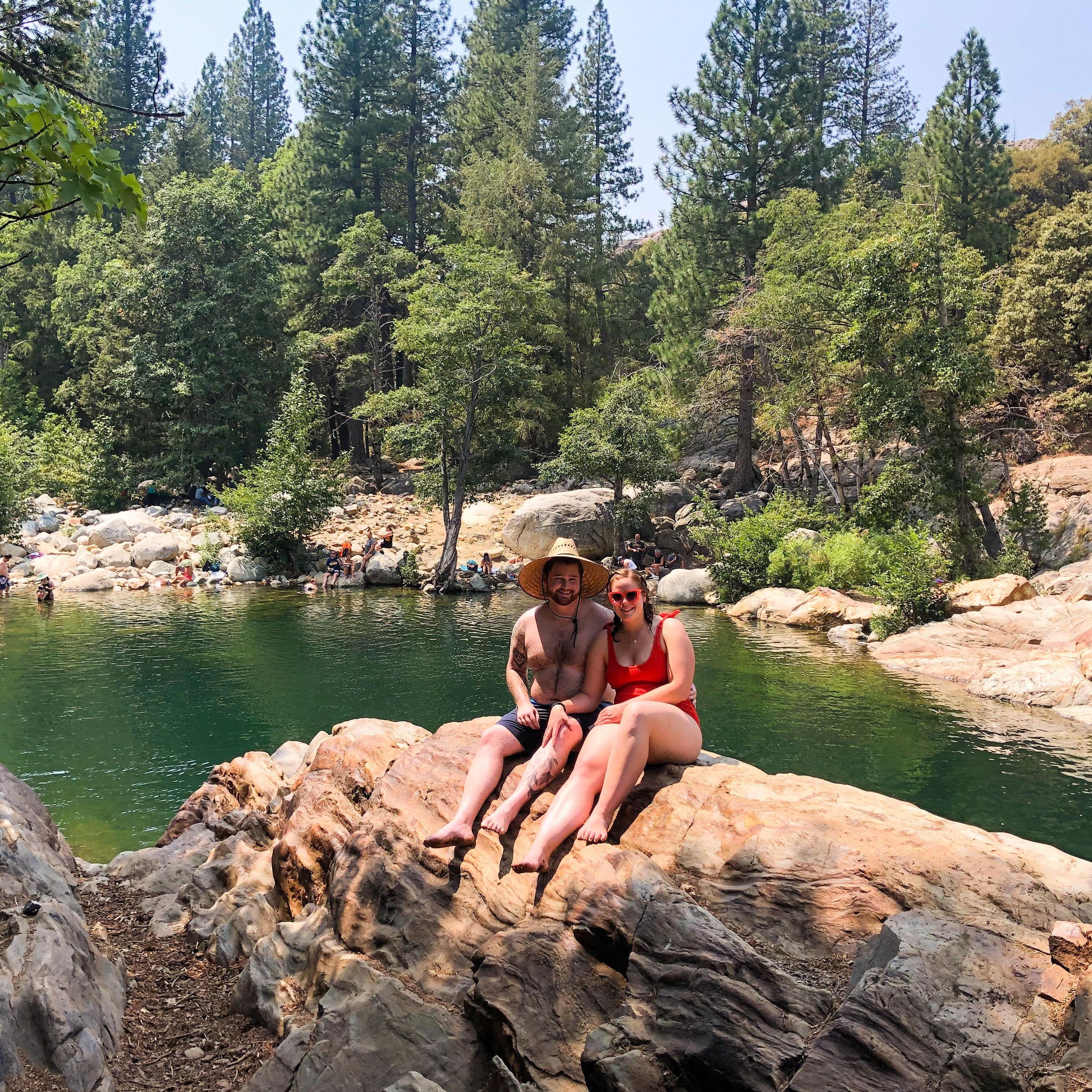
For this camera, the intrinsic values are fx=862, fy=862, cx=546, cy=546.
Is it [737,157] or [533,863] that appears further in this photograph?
[737,157]

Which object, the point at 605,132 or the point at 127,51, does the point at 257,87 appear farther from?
the point at 605,132

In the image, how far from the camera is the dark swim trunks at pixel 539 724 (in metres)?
4.88

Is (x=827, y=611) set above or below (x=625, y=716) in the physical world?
below

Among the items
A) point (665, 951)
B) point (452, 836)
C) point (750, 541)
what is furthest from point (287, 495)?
point (665, 951)

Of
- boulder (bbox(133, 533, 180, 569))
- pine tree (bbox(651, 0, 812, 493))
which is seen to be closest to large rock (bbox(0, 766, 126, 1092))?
boulder (bbox(133, 533, 180, 569))

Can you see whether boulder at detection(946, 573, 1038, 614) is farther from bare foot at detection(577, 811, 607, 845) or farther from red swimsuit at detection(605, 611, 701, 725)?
bare foot at detection(577, 811, 607, 845)

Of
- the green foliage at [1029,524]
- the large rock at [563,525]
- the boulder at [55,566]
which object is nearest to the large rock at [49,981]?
the green foliage at [1029,524]

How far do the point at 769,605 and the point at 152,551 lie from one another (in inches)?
747

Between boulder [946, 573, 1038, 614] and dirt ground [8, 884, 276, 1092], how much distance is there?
15324 mm

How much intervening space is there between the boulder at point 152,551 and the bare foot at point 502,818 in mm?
25610

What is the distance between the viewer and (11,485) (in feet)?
86.5

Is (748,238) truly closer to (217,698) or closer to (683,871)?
(217,698)

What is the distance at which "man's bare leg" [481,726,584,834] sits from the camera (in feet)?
14.5

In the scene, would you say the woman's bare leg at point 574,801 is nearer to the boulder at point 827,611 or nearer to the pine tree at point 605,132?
the boulder at point 827,611
